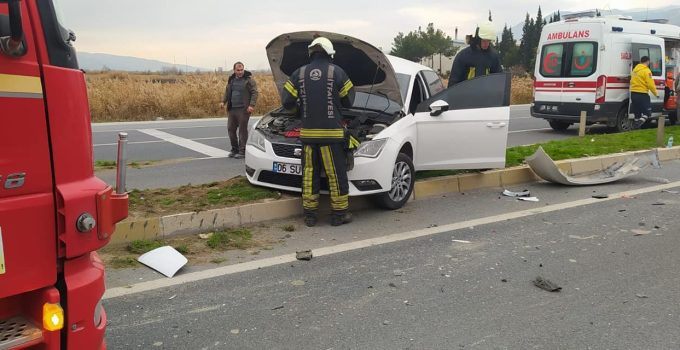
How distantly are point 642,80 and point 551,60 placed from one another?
7.20 feet

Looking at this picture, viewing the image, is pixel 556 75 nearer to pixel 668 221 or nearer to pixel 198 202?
pixel 668 221

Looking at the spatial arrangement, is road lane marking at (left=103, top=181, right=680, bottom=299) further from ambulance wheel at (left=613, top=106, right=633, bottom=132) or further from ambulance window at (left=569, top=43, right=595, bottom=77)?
ambulance wheel at (left=613, top=106, right=633, bottom=132)

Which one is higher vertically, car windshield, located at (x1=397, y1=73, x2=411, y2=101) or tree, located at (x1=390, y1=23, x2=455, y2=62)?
tree, located at (x1=390, y1=23, x2=455, y2=62)

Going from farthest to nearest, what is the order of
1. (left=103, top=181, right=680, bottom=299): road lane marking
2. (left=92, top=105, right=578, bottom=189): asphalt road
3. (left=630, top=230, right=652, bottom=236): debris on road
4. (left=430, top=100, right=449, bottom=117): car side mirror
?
1. (left=92, top=105, right=578, bottom=189): asphalt road
2. (left=430, top=100, right=449, bottom=117): car side mirror
3. (left=630, top=230, right=652, bottom=236): debris on road
4. (left=103, top=181, right=680, bottom=299): road lane marking

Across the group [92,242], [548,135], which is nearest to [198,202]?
[92,242]

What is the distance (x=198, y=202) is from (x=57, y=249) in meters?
3.91

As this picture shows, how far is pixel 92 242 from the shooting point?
2314 millimetres

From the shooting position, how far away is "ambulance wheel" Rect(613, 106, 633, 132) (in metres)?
14.3

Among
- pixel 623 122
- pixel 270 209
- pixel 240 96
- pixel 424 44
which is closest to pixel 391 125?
pixel 270 209

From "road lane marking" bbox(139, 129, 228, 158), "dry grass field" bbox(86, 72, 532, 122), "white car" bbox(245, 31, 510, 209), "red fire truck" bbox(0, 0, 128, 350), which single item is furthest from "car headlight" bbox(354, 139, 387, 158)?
"dry grass field" bbox(86, 72, 532, 122)

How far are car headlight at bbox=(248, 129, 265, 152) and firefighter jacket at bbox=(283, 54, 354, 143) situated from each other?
804 millimetres

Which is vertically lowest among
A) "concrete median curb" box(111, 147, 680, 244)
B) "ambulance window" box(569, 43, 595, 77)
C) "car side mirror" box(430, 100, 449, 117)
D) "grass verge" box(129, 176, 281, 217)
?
"concrete median curb" box(111, 147, 680, 244)

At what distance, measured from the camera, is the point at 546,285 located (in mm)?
4383

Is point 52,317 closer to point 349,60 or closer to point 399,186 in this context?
point 399,186
